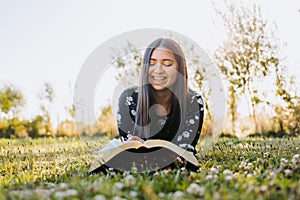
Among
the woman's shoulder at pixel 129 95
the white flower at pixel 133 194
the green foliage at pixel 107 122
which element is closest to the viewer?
the white flower at pixel 133 194

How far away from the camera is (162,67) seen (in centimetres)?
409

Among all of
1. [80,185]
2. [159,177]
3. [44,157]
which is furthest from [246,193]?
[44,157]

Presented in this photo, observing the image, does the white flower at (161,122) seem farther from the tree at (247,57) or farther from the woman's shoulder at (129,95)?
the tree at (247,57)

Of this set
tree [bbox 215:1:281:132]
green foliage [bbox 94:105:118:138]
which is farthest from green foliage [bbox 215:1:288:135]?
green foliage [bbox 94:105:118:138]

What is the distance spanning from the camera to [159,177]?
2893mm

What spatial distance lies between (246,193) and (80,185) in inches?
44.1

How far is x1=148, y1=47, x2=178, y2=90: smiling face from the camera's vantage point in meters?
4.07

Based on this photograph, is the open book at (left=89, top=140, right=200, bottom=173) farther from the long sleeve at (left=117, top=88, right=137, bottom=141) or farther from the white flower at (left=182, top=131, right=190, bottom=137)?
the long sleeve at (left=117, top=88, right=137, bottom=141)

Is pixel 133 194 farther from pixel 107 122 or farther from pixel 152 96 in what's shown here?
pixel 107 122

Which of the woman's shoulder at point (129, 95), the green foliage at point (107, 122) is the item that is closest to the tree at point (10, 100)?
the green foliage at point (107, 122)

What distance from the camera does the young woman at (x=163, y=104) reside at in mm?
4109

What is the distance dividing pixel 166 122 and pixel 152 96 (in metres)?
0.33

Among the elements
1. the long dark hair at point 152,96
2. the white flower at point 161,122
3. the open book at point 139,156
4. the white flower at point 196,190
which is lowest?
the white flower at point 196,190

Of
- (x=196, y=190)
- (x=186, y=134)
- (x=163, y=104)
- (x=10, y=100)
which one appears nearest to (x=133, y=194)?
(x=196, y=190)
